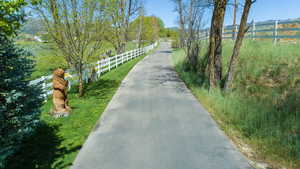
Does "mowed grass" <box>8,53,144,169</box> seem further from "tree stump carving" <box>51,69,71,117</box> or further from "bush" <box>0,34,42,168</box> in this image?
"bush" <box>0,34,42,168</box>

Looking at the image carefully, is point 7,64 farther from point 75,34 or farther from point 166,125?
point 75,34

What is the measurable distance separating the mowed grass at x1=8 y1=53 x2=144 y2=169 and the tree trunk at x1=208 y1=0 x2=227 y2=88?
16.5 feet

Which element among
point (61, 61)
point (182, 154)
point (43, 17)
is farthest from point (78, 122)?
point (61, 61)

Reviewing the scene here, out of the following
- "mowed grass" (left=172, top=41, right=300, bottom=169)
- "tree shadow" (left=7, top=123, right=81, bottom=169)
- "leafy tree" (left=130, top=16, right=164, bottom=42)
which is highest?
"leafy tree" (left=130, top=16, right=164, bottom=42)

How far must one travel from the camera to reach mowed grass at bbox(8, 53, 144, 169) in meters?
4.02

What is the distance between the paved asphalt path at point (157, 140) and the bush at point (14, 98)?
1223 mm

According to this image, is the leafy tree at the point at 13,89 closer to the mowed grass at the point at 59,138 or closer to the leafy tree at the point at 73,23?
the mowed grass at the point at 59,138

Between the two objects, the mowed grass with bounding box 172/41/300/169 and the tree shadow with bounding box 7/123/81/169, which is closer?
the tree shadow with bounding box 7/123/81/169

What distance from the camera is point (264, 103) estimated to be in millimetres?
7195

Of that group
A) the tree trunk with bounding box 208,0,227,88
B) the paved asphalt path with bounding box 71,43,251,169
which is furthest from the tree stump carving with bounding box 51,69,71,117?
the tree trunk with bounding box 208,0,227,88

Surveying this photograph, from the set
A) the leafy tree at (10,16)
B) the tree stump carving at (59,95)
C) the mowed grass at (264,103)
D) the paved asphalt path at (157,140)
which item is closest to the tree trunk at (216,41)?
the mowed grass at (264,103)

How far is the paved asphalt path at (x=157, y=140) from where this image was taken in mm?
3994

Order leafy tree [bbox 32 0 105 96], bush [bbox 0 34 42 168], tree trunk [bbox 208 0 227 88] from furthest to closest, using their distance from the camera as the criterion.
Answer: tree trunk [bbox 208 0 227 88]
leafy tree [bbox 32 0 105 96]
bush [bbox 0 34 42 168]

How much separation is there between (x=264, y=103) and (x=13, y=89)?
7.59 m
